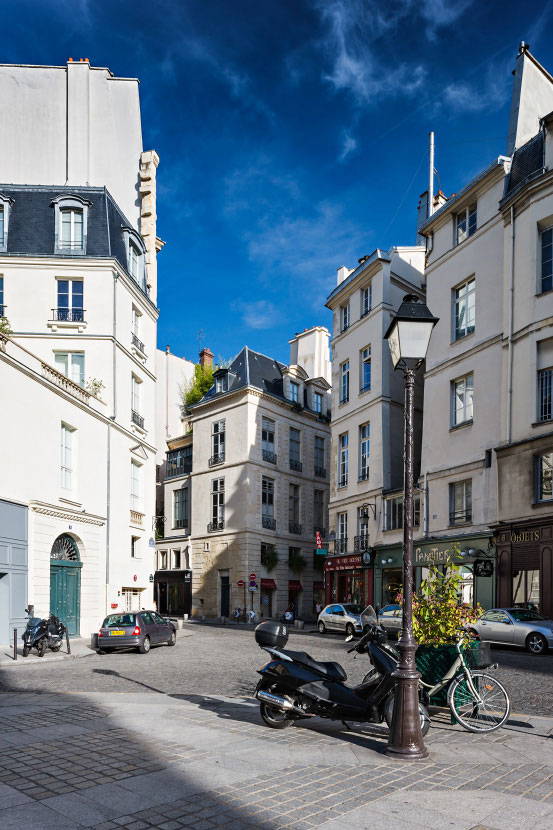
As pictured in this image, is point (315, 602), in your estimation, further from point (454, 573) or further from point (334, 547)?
point (454, 573)

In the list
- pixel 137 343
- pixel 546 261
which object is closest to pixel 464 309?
pixel 546 261

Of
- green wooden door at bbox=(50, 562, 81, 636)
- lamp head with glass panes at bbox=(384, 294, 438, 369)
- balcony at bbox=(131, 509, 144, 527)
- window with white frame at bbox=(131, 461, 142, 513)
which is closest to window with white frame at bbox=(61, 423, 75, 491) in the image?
green wooden door at bbox=(50, 562, 81, 636)

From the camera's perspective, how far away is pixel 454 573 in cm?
886

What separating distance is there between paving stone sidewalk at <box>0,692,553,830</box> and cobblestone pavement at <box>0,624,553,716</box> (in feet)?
9.33

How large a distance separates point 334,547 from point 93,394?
49.9 feet

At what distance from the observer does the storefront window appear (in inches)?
870

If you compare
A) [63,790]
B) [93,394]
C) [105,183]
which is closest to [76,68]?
[105,183]

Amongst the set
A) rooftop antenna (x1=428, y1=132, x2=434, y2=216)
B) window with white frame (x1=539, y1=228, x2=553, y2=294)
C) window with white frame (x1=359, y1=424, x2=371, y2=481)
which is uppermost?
rooftop antenna (x1=428, y1=132, x2=434, y2=216)

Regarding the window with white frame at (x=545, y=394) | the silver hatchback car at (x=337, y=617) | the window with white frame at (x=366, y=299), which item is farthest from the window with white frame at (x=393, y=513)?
the window with white frame at (x=366, y=299)

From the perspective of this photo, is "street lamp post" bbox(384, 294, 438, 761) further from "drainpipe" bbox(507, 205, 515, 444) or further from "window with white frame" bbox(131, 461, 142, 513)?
"window with white frame" bbox(131, 461, 142, 513)

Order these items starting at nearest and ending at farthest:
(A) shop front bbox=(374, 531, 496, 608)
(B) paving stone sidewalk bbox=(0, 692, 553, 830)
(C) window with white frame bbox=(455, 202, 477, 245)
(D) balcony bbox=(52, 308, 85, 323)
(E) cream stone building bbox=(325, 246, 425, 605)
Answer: (B) paving stone sidewalk bbox=(0, 692, 553, 830) < (A) shop front bbox=(374, 531, 496, 608) < (C) window with white frame bbox=(455, 202, 477, 245) < (D) balcony bbox=(52, 308, 85, 323) < (E) cream stone building bbox=(325, 246, 425, 605)

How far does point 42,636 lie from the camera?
17.9 metres

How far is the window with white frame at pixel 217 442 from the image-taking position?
4319cm

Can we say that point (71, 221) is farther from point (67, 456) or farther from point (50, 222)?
point (67, 456)
